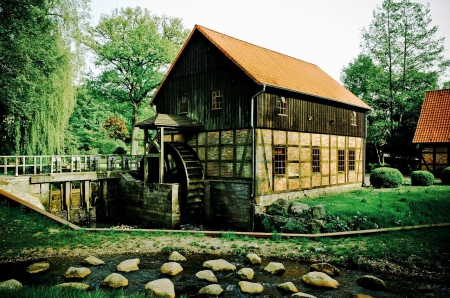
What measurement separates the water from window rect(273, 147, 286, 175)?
6058mm

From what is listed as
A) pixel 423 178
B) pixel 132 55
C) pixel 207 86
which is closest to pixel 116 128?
pixel 132 55

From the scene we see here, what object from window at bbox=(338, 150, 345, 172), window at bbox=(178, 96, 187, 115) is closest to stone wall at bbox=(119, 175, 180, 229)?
window at bbox=(178, 96, 187, 115)

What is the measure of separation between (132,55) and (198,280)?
20504mm

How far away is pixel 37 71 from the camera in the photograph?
44.6ft

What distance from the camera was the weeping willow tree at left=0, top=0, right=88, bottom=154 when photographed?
12.8 m

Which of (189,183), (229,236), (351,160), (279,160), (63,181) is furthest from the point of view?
(351,160)

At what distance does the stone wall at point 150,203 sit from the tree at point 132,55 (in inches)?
359

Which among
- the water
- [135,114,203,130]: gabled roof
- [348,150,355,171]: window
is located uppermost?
[135,114,203,130]: gabled roof

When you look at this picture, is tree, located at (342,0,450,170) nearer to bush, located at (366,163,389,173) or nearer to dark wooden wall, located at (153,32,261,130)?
bush, located at (366,163,389,173)

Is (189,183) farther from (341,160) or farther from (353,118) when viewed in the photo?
(353,118)

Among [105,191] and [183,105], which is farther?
[105,191]

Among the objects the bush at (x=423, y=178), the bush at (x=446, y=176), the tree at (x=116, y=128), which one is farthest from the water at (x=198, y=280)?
the tree at (x=116, y=128)

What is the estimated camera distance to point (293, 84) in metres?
14.7

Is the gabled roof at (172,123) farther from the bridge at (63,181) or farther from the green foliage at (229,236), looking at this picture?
the green foliage at (229,236)
